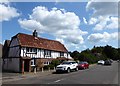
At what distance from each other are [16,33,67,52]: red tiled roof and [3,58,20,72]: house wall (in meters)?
3.31

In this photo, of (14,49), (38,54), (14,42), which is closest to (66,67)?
(38,54)

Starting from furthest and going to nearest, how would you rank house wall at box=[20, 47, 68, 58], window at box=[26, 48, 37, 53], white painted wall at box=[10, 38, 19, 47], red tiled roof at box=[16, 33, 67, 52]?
red tiled roof at box=[16, 33, 67, 52] < white painted wall at box=[10, 38, 19, 47] < window at box=[26, 48, 37, 53] < house wall at box=[20, 47, 68, 58]

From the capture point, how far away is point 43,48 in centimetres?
4738

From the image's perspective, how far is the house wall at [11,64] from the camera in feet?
137

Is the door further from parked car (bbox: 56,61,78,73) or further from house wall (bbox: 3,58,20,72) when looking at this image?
parked car (bbox: 56,61,78,73)

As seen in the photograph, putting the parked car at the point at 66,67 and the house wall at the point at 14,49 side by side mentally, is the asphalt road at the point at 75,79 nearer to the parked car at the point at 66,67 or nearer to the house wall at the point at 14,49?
the parked car at the point at 66,67

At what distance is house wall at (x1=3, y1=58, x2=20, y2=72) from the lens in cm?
4182

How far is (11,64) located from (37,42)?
706 cm

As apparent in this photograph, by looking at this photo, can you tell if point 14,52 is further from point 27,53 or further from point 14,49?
point 27,53

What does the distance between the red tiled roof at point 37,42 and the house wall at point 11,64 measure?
3.31 m

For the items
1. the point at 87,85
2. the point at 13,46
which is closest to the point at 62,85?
the point at 87,85

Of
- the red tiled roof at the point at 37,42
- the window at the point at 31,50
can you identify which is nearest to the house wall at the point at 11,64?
the window at the point at 31,50

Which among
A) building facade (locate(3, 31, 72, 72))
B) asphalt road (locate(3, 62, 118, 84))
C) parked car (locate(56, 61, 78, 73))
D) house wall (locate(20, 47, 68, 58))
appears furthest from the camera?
house wall (locate(20, 47, 68, 58))

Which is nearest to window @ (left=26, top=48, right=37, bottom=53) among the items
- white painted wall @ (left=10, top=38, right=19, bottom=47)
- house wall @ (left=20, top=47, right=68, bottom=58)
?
house wall @ (left=20, top=47, right=68, bottom=58)
